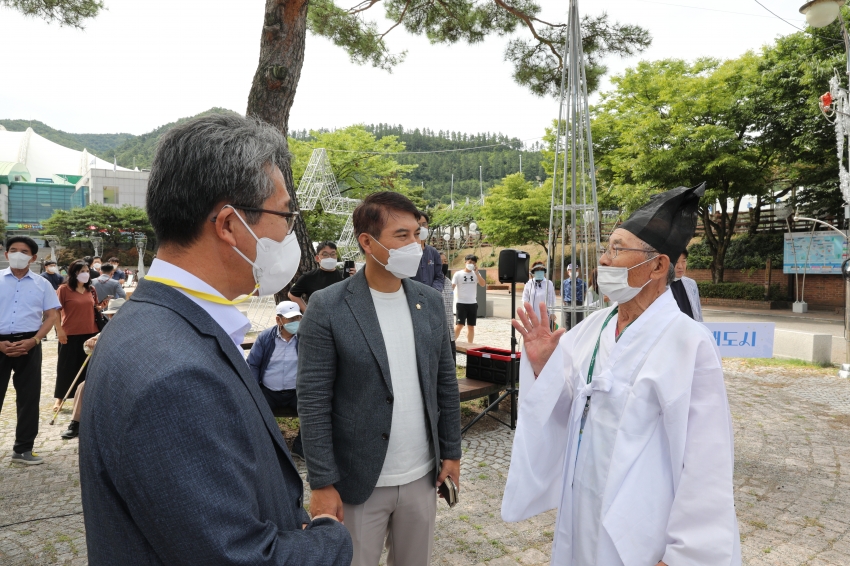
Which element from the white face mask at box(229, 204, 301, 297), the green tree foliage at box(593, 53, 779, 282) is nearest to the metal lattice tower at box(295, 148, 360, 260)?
the green tree foliage at box(593, 53, 779, 282)

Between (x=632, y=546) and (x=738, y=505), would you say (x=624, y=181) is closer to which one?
(x=738, y=505)

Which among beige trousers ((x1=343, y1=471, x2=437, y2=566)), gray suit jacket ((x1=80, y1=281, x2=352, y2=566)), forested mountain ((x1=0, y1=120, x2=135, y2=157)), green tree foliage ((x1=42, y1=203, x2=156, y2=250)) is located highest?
forested mountain ((x1=0, y1=120, x2=135, y2=157))

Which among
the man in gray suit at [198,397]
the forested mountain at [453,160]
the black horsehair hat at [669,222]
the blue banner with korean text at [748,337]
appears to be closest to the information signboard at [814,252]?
the blue banner with korean text at [748,337]

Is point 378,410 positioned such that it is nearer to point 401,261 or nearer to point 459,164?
point 401,261

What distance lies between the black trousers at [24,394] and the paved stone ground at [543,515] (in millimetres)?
260

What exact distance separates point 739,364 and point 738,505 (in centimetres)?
682

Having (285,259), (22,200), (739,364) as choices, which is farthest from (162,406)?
(22,200)

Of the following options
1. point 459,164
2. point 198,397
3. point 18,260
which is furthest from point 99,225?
point 459,164

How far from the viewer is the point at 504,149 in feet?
404

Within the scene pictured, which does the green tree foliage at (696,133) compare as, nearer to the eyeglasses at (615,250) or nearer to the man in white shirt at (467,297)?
the man in white shirt at (467,297)

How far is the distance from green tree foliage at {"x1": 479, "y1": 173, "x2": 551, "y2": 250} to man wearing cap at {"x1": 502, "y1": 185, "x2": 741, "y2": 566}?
31.0m

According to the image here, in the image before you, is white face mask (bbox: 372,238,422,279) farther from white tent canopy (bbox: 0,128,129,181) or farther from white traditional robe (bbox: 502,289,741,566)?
white tent canopy (bbox: 0,128,129,181)

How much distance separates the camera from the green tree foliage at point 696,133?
1938 cm

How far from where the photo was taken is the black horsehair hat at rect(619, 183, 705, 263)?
2051mm
